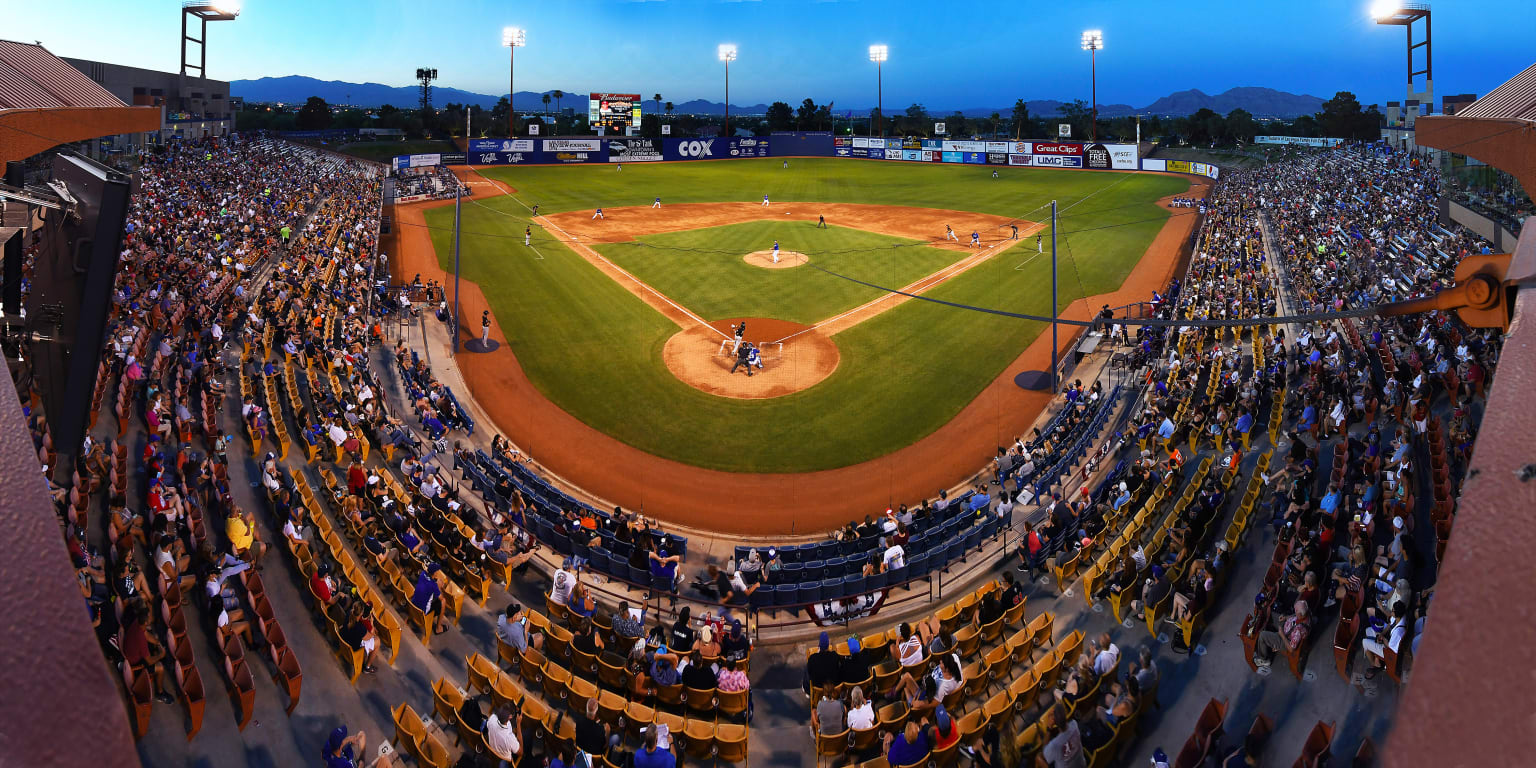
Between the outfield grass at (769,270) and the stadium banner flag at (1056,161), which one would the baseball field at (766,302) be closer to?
the outfield grass at (769,270)

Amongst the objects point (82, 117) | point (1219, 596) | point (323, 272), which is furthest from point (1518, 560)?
point (323, 272)

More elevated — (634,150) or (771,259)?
(634,150)

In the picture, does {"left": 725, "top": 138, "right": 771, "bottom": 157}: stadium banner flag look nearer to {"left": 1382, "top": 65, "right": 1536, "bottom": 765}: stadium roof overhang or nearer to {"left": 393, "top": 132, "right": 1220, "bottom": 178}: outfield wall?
{"left": 393, "top": 132, "right": 1220, "bottom": 178}: outfield wall

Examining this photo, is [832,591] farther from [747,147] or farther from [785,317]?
[747,147]

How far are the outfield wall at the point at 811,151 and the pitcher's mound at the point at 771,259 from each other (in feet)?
146

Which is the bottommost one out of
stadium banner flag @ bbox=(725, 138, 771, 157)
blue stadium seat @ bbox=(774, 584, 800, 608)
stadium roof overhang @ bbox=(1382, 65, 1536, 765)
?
blue stadium seat @ bbox=(774, 584, 800, 608)

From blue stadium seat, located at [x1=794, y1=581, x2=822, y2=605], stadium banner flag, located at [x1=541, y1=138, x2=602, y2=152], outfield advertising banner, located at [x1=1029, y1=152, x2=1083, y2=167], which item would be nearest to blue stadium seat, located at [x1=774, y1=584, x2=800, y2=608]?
blue stadium seat, located at [x1=794, y1=581, x2=822, y2=605]

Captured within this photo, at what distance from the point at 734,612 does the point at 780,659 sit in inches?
57.4

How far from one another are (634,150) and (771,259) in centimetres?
5297

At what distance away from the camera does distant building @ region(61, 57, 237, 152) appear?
61.6 m

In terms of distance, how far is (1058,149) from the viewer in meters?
88.9

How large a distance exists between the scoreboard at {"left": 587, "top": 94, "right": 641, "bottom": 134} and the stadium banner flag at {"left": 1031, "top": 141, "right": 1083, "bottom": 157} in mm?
43443

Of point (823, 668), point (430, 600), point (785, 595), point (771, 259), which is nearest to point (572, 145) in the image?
point (771, 259)

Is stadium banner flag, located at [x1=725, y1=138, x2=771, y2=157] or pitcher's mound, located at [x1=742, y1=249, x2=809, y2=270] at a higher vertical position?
stadium banner flag, located at [x1=725, y1=138, x2=771, y2=157]
